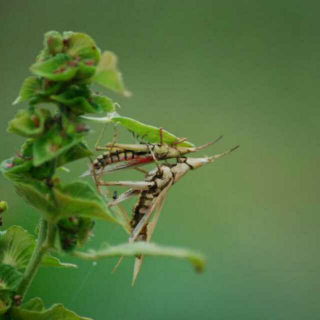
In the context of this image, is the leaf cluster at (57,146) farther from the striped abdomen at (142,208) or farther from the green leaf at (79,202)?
the striped abdomen at (142,208)

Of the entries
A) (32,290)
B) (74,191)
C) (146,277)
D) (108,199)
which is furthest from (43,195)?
(146,277)

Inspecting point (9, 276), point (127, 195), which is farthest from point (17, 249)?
point (127, 195)

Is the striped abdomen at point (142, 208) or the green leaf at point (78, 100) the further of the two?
the striped abdomen at point (142, 208)

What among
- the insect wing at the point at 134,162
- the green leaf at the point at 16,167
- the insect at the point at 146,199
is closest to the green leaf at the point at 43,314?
the green leaf at the point at 16,167

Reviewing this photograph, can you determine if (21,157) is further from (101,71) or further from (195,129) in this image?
(195,129)

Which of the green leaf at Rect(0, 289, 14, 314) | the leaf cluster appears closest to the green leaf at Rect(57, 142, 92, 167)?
the leaf cluster

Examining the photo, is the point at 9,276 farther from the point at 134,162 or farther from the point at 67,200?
the point at 134,162
